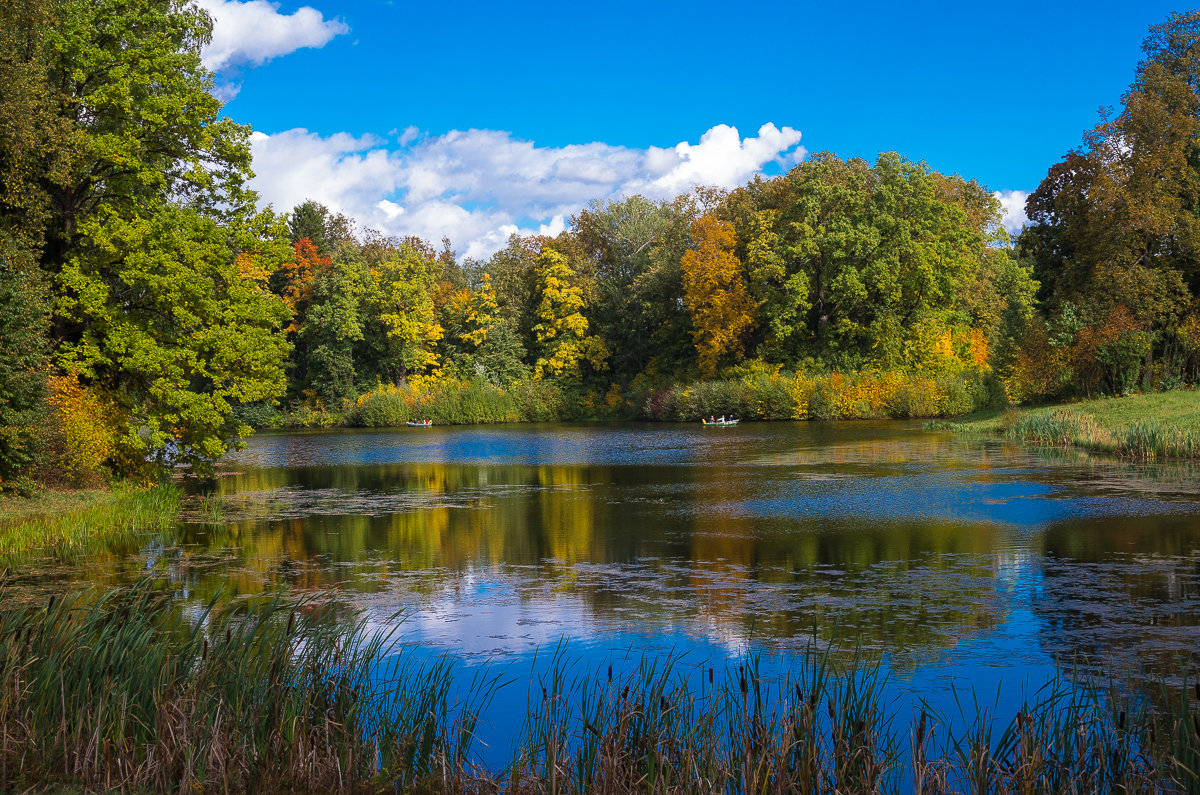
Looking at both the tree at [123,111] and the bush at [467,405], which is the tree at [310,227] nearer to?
the bush at [467,405]

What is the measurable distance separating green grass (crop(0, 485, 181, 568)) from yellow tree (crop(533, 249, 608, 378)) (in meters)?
50.5

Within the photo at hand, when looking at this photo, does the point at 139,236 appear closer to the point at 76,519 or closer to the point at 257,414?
the point at 76,519

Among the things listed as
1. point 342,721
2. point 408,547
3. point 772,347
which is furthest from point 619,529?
point 772,347

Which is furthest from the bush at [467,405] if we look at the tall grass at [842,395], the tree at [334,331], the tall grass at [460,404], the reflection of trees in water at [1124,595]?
the reflection of trees in water at [1124,595]

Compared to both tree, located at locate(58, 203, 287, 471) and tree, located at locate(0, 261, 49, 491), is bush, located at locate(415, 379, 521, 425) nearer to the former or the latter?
tree, located at locate(58, 203, 287, 471)

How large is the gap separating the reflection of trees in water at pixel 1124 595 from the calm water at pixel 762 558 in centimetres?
4

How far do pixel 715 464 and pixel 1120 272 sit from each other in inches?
658

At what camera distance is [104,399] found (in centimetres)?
2298

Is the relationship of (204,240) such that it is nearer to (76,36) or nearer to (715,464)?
(76,36)

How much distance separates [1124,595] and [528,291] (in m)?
68.0

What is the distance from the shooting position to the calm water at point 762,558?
31.1 ft

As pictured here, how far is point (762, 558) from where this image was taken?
14438mm

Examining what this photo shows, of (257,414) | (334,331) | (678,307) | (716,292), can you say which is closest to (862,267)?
Result: (716,292)

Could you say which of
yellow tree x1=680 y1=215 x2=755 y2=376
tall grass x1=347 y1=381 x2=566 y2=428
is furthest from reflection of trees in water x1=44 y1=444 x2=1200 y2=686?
tall grass x1=347 y1=381 x2=566 y2=428
